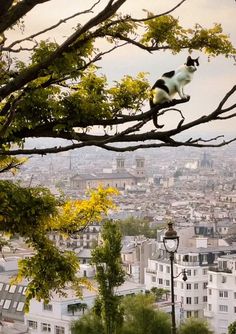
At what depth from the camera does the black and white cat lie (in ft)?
21.4

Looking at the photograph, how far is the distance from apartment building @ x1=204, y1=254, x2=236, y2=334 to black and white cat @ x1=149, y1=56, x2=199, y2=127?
5182cm

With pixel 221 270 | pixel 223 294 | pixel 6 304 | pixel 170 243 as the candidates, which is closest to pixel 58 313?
pixel 6 304

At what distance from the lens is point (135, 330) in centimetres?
3778

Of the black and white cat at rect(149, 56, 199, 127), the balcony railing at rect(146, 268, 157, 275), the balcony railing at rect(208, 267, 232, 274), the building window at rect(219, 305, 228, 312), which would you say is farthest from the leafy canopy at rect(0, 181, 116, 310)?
the balcony railing at rect(146, 268, 157, 275)

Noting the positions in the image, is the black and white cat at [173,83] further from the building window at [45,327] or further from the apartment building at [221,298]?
the apartment building at [221,298]

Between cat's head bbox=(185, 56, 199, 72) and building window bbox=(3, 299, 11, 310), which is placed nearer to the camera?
cat's head bbox=(185, 56, 199, 72)

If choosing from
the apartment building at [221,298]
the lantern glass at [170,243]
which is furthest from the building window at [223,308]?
the lantern glass at [170,243]

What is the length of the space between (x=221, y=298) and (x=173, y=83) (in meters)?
52.8

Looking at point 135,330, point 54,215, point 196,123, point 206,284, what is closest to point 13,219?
point 54,215

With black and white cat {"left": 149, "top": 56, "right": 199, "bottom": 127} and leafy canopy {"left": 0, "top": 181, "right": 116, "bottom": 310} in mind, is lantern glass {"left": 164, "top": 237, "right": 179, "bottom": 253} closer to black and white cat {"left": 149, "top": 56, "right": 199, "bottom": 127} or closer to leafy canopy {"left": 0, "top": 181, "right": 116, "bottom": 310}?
leafy canopy {"left": 0, "top": 181, "right": 116, "bottom": 310}

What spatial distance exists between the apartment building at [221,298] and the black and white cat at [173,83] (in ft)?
170

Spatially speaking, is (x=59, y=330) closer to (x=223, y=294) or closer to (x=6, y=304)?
(x=6, y=304)

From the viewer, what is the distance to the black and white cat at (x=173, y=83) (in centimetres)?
653

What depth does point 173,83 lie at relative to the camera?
21.4ft
